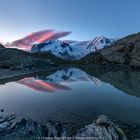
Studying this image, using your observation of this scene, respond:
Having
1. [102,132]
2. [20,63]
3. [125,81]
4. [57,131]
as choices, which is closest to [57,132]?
[57,131]

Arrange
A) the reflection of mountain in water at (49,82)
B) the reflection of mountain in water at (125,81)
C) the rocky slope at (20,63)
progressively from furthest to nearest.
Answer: the rocky slope at (20,63) → the reflection of mountain in water at (49,82) → the reflection of mountain in water at (125,81)

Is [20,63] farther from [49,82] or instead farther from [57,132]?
[57,132]

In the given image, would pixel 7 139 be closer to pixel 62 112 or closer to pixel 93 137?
pixel 93 137

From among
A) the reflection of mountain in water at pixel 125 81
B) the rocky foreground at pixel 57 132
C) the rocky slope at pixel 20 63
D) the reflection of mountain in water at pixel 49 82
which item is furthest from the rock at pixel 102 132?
the rocky slope at pixel 20 63

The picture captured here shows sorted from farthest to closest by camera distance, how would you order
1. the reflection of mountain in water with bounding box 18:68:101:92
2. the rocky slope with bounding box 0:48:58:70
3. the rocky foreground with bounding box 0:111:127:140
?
the rocky slope with bounding box 0:48:58:70 < the reflection of mountain in water with bounding box 18:68:101:92 < the rocky foreground with bounding box 0:111:127:140

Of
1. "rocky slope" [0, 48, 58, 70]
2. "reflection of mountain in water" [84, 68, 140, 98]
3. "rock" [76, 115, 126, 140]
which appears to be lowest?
"reflection of mountain in water" [84, 68, 140, 98]

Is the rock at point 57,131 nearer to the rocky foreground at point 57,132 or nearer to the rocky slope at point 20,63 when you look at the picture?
the rocky foreground at point 57,132

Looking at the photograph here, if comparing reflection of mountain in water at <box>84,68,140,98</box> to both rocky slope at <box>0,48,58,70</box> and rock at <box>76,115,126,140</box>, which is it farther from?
rocky slope at <box>0,48,58,70</box>

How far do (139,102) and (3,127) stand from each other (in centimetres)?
2566

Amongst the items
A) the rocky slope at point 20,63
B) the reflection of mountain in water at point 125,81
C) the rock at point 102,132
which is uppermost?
the rock at point 102,132

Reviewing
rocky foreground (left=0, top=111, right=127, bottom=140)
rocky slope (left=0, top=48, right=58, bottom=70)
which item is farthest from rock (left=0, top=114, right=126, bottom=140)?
rocky slope (left=0, top=48, right=58, bottom=70)

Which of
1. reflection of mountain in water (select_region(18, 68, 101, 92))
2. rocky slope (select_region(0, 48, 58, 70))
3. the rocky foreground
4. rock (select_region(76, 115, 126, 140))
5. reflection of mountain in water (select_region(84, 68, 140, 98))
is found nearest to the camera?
rock (select_region(76, 115, 126, 140))

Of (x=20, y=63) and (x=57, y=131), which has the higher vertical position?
(x=57, y=131)

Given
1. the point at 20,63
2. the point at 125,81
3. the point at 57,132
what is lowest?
the point at 125,81
